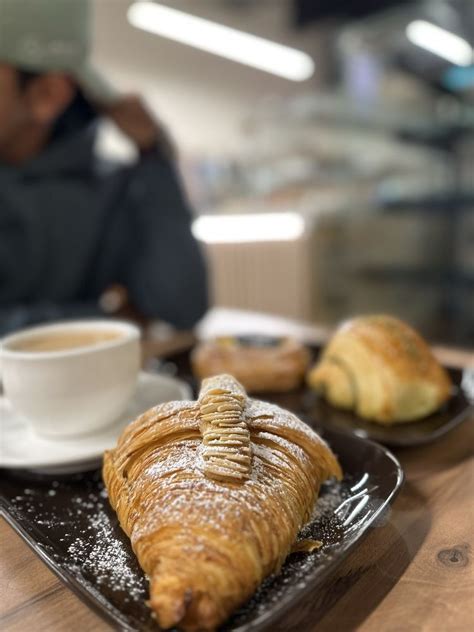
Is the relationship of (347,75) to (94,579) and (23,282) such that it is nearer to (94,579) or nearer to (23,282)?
(23,282)

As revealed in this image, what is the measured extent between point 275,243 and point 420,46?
5.71 feet

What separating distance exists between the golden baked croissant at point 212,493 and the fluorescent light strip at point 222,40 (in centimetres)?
370

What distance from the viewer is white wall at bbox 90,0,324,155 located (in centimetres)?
367

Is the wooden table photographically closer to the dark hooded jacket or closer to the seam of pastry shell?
the seam of pastry shell

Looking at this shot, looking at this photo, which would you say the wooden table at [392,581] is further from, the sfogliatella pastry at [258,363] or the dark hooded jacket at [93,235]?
the dark hooded jacket at [93,235]

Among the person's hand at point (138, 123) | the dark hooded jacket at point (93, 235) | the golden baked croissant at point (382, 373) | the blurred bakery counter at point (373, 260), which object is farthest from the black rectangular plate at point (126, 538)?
the blurred bakery counter at point (373, 260)

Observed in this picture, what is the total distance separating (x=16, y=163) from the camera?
57.3 inches

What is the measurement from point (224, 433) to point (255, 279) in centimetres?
246

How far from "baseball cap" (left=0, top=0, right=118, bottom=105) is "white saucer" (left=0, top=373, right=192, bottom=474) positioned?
85cm

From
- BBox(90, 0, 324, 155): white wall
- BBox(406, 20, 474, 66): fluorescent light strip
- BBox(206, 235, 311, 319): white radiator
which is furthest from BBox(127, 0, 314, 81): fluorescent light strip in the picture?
BBox(206, 235, 311, 319): white radiator

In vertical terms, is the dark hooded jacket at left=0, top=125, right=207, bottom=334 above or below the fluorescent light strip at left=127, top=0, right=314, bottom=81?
below

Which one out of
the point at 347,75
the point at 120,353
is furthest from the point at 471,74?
the point at 120,353

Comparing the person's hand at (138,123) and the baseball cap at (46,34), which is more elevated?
the baseball cap at (46,34)

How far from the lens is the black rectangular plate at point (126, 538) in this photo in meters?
0.30
